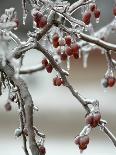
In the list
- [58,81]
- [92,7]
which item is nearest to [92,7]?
[92,7]

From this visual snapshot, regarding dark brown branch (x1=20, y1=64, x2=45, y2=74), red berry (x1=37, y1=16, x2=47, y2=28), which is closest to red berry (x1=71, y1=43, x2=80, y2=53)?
red berry (x1=37, y1=16, x2=47, y2=28)

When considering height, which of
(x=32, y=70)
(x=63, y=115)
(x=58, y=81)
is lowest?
(x=58, y=81)

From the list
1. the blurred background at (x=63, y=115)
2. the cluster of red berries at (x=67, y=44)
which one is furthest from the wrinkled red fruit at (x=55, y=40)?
the blurred background at (x=63, y=115)

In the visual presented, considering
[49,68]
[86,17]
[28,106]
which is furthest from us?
[49,68]

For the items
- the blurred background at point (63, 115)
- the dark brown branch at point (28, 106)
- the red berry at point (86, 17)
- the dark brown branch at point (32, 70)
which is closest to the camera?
the dark brown branch at point (28, 106)

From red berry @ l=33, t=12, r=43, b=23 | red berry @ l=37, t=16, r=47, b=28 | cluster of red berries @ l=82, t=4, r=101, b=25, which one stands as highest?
cluster of red berries @ l=82, t=4, r=101, b=25

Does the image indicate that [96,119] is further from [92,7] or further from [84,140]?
[92,7]

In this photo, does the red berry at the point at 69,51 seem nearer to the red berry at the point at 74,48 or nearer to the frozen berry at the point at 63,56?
the red berry at the point at 74,48

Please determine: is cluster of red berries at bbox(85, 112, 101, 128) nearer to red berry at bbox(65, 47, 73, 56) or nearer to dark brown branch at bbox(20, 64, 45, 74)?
red berry at bbox(65, 47, 73, 56)
